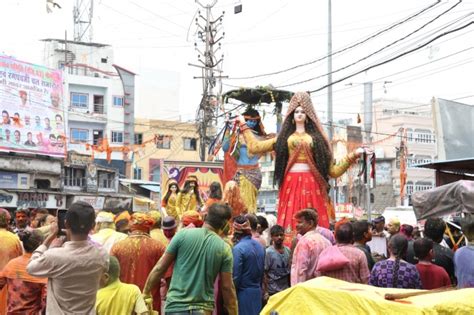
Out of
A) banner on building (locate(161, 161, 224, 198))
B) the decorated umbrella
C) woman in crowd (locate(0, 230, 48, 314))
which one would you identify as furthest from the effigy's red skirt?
banner on building (locate(161, 161, 224, 198))

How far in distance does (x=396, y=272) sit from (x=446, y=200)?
3714 millimetres

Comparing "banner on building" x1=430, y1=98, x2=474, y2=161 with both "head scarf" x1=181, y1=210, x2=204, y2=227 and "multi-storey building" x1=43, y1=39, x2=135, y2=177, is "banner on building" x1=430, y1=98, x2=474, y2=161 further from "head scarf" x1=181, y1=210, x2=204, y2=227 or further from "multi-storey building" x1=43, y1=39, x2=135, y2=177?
"multi-storey building" x1=43, y1=39, x2=135, y2=177

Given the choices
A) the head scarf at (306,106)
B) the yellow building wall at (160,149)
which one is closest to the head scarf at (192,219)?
the head scarf at (306,106)

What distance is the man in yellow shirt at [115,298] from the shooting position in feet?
20.5

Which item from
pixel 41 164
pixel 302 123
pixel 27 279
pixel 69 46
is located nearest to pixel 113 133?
pixel 69 46

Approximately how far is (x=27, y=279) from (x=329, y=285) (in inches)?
151

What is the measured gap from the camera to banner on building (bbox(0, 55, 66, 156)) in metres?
45.2

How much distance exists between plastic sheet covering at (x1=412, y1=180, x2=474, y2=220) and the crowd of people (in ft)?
5.34

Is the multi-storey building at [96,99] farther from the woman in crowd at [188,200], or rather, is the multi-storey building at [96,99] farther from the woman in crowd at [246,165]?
the woman in crowd at [246,165]

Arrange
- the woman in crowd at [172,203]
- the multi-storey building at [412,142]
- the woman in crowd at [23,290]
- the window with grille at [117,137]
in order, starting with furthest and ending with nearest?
the multi-storey building at [412,142]
the window with grille at [117,137]
the woman in crowd at [172,203]
the woman in crowd at [23,290]

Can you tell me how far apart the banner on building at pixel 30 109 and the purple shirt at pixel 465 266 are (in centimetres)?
3987

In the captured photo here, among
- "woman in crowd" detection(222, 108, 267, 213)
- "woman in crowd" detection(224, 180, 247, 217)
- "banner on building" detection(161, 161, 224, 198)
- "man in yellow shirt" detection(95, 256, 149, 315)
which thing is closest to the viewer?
"man in yellow shirt" detection(95, 256, 149, 315)

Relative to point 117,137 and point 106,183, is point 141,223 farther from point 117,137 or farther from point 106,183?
point 117,137

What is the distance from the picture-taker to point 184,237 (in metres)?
6.73
